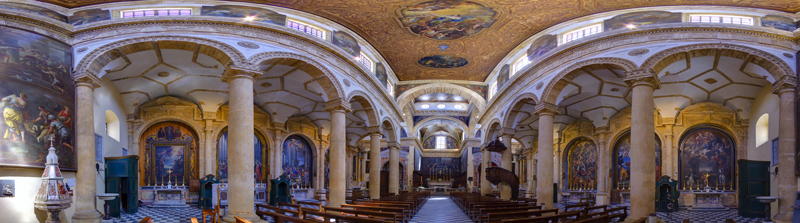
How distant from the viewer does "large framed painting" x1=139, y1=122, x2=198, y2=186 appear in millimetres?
21859

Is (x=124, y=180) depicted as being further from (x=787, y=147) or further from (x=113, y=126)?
(x=787, y=147)

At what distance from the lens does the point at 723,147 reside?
842 inches

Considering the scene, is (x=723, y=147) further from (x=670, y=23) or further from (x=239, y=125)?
(x=239, y=125)

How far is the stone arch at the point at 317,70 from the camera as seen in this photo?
15031 mm

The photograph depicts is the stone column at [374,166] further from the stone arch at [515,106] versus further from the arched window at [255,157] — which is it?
the stone arch at [515,106]

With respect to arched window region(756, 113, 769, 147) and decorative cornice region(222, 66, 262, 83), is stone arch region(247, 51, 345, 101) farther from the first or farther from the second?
arched window region(756, 113, 769, 147)

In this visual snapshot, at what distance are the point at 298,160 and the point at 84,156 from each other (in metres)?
14.9

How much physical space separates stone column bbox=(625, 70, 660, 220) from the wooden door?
18.1 ft

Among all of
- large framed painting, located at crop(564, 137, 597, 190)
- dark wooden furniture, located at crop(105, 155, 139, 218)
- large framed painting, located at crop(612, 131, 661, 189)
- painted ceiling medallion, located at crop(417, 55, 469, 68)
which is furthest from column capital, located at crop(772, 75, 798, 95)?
dark wooden furniture, located at crop(105, 155, 139, 218)

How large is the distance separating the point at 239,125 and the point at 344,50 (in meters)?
6.03

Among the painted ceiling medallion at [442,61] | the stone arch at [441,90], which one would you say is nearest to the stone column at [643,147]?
the painted ceiling medallion at [442,61]

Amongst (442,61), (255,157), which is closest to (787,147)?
(442,61)

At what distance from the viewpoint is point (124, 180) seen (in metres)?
18.3

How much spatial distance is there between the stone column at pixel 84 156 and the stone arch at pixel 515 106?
49.8ft
